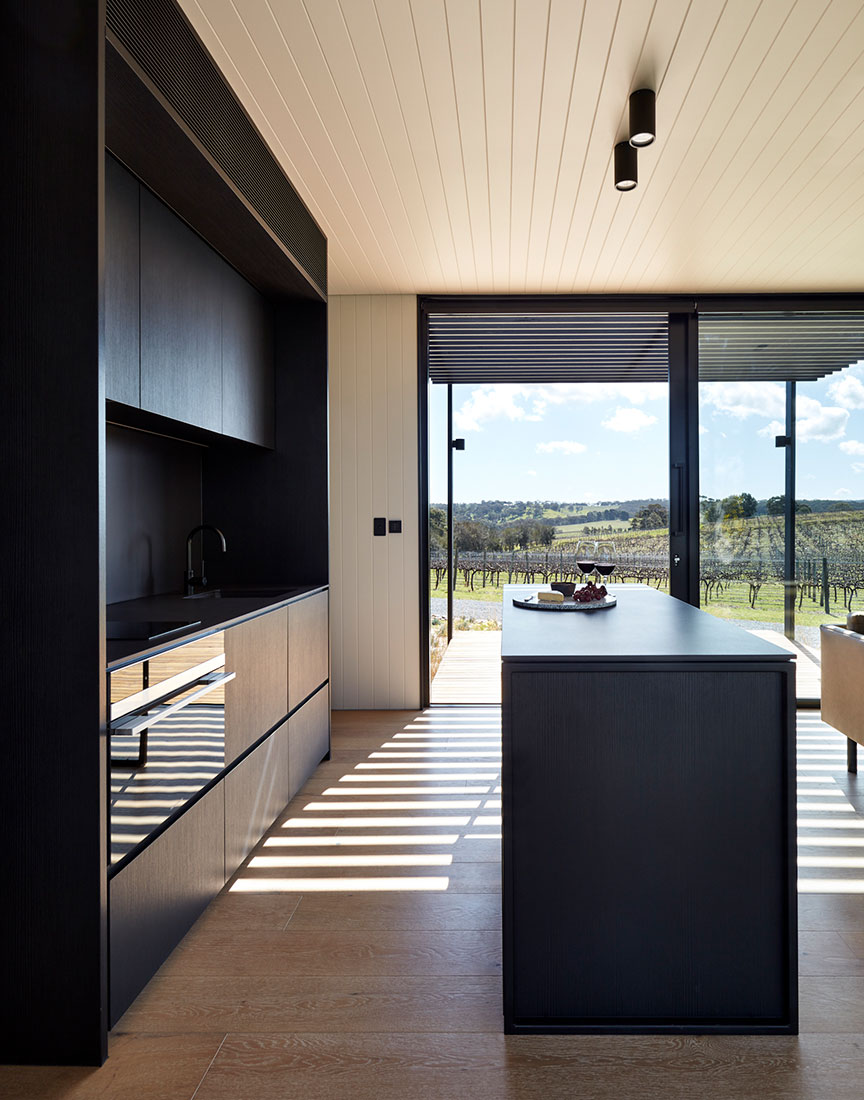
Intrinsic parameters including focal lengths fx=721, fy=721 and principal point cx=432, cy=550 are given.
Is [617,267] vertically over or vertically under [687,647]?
over

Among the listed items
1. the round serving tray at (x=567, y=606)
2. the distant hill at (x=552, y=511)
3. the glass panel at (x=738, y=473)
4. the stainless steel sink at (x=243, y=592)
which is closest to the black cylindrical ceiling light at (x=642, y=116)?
the round serving tray at (x=567, y=606)

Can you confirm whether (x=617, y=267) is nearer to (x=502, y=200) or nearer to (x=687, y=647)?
(x=502, y=200)

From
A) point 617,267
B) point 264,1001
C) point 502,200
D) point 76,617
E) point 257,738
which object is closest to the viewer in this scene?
point 76,617

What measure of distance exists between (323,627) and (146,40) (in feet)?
8.12

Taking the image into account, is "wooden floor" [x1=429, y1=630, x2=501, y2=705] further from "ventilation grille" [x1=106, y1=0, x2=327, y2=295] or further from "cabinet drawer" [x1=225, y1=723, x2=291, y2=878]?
"ventilation grille" [x1=106, y1=0, x2=327, y2=295]

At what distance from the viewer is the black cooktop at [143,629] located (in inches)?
74.1

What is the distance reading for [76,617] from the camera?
1.53 meters

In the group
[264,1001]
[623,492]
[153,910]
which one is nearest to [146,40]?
[153,910]

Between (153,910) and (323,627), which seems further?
(323,627)

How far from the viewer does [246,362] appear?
10.8ft

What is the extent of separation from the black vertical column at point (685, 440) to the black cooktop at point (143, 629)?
3.37 metres

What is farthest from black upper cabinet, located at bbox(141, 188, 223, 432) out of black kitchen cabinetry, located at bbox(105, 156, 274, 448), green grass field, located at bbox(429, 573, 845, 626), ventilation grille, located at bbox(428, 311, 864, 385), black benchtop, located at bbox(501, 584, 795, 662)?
green grass field, located at bbox(429, 573, 845, 626)

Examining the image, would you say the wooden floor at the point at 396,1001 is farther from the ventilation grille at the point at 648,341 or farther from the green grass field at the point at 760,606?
the ventilation grille at the point at 648,341

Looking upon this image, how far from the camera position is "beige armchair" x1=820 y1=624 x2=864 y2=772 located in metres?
3.01
